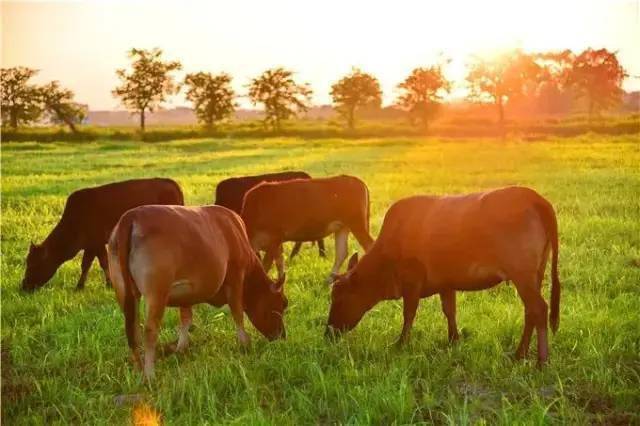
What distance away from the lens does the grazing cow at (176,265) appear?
6496mm

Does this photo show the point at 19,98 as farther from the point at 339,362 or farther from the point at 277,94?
the point at 339,362

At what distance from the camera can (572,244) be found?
12.3 meters

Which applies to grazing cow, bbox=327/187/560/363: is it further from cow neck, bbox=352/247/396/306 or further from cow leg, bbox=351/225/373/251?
cow leg, bbox=351/225/373/251

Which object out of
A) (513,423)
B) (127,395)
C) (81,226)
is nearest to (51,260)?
(81,226)

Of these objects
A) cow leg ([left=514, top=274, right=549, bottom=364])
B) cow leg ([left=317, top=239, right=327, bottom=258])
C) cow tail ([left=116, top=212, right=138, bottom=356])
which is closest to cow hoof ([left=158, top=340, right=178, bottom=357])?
cow tail ([left=116, top=212, right=138, bottom=356])

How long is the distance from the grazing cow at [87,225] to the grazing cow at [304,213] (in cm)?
153

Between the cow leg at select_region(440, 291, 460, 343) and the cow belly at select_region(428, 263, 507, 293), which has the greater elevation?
the cow belly at select_region(428, 263, 507, 293)

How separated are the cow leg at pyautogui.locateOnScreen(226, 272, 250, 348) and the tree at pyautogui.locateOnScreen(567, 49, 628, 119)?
242 feet

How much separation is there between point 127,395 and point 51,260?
17.3 ft

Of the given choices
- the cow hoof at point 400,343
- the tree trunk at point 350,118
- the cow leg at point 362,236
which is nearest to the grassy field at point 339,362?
the cow hoof at point 400,343

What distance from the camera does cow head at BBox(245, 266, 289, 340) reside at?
8016 millimetres

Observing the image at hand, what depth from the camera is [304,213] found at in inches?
439

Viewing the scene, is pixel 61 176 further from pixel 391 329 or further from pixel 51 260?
pixel 391 329

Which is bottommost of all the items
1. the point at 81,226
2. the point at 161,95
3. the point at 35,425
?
the point at 35,425
